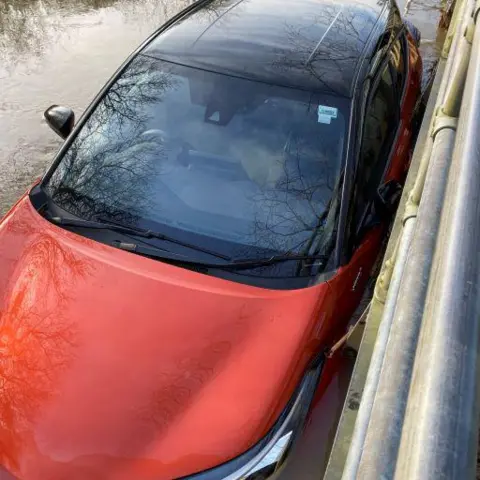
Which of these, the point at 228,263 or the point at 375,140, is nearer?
the point at 228,263

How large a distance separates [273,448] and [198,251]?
90 centimetres

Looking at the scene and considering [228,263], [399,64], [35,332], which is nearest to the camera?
[35,332]

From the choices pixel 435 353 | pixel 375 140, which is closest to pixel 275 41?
pixel 375 140

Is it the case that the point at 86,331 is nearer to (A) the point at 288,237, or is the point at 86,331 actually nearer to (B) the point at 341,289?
(A) the point at 288,237

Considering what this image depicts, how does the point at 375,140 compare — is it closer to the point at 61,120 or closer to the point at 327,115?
the point at 327,115

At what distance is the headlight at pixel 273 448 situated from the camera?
2004 millimetres

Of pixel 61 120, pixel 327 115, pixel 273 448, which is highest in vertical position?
pixel 327 115

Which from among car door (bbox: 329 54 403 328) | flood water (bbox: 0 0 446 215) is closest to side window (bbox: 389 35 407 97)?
car door (bbox: 329 54 403 328)

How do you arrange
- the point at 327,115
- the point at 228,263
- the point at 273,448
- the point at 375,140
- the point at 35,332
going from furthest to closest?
the point at 375,140 < the point at 327,115 < the point at 228,263 < the point at 35,332 < the point at 273,448

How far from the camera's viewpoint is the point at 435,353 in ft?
3.28

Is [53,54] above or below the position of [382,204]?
below

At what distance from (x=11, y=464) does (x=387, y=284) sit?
5.07ft

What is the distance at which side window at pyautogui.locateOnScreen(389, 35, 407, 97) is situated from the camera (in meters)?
3.73

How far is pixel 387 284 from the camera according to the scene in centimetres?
219
